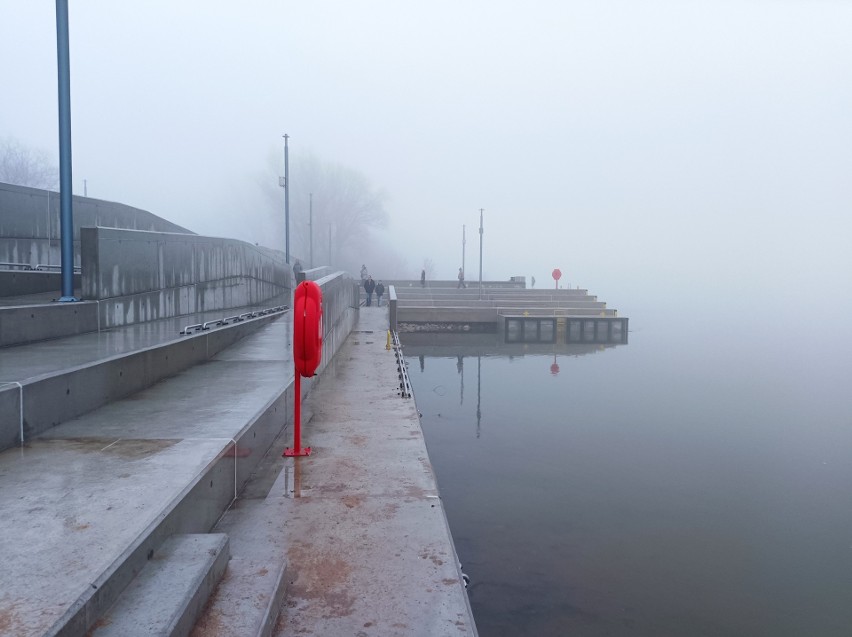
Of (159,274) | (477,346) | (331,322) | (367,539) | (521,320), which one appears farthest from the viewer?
(521,320)

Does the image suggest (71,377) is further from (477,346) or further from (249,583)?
(477,346)

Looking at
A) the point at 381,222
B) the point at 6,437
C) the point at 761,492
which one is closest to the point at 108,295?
the point at 6,437

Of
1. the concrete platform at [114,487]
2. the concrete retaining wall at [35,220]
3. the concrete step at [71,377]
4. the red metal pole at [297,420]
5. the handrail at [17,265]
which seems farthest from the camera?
the concrete retaining wall at [35,220]

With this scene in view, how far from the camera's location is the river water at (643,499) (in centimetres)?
809

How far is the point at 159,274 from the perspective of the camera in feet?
46.0

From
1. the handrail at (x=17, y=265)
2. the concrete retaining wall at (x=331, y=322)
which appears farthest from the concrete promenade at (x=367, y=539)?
the handrail at (x=17, y=265)

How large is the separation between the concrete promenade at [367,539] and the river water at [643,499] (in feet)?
5.63

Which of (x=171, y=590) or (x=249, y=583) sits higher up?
(x=171, y=590)

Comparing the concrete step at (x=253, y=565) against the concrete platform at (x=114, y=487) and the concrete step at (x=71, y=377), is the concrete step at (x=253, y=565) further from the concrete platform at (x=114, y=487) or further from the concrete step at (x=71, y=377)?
the concrete step at (x=71, y=377)

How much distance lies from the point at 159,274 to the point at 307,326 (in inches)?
308

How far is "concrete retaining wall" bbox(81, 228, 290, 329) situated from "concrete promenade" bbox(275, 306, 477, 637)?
4.37 metres

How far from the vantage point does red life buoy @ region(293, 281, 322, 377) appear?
292 inches

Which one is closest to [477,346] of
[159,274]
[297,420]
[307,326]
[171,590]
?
[159,274]

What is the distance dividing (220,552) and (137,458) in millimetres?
1853
